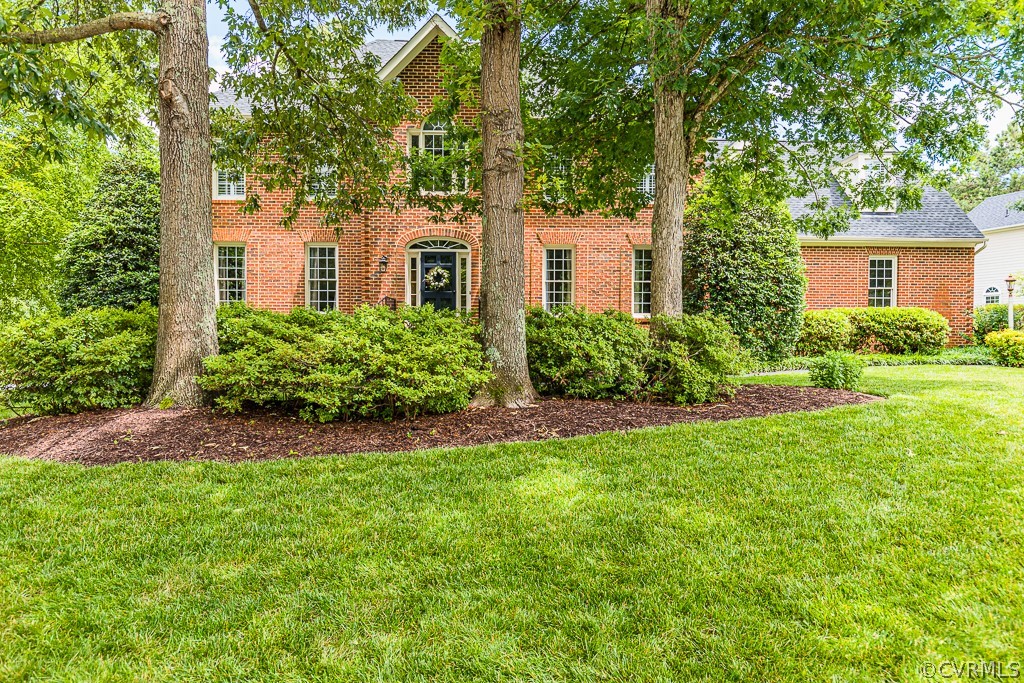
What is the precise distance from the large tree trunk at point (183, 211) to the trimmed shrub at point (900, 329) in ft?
46.7

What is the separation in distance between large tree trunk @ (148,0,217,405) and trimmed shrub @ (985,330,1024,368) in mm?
14708

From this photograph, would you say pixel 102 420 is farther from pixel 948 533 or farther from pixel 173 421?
pixel 948 533

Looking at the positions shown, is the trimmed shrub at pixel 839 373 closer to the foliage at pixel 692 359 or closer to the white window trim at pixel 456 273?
the foliage at pixel 692 359

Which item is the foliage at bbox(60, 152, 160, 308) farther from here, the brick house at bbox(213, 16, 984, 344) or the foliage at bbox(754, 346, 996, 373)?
the foliage at bbox(754, 346, 996, 373)

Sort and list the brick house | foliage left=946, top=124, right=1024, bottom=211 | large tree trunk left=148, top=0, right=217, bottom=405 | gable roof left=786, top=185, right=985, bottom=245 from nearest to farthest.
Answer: large tree trunk left=148, top=0, right=217, bottom=405 → the brick house → gable roof left=786, top=185, right=985, bottom=245 → foliage left=946, top=124, right=1024, bottom=211

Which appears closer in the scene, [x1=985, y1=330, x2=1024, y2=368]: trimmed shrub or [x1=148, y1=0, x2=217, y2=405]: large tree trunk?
[x1=148, y1=0, x2=217, y2=405]: large tree trunk

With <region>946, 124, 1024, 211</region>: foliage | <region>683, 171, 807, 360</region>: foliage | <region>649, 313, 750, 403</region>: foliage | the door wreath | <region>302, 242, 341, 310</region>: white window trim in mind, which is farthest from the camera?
<region>946, 124, 1024, 211</region>: foliage

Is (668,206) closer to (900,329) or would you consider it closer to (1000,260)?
(900,329)

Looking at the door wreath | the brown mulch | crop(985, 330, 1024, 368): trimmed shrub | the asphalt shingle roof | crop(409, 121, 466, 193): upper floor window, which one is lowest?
the brown mulch

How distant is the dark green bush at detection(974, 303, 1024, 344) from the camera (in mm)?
13945

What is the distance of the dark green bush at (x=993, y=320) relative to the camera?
1395cm

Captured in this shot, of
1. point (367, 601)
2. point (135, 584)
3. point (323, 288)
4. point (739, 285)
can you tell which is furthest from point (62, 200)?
point (739, 285)

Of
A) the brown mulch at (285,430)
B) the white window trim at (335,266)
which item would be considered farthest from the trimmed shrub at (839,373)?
the white window trim at (335,266)

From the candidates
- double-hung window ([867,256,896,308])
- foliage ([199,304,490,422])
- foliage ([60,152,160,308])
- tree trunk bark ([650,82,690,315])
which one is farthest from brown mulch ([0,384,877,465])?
double-hung window ([867,256,896,308])
